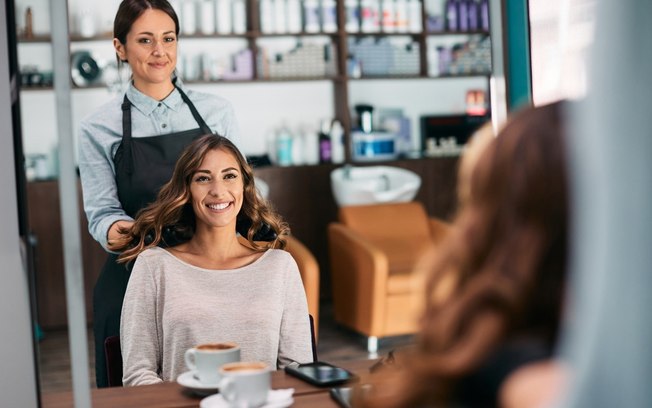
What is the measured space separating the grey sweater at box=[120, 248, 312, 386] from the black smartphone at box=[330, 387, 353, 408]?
54 centimetres

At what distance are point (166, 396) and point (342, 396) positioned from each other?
0.33 metres

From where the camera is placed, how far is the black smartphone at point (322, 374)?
65.3 inches

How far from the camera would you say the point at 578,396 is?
0.57m

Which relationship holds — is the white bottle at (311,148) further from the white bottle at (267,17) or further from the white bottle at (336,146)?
the white bottle at (267,17)

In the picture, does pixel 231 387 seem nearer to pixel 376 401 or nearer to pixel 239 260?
pixel 376 401

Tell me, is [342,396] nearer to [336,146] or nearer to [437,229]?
[437,229]

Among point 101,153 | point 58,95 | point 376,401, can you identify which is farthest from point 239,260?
point 376,401

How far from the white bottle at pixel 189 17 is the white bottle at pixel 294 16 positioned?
24.9 inches

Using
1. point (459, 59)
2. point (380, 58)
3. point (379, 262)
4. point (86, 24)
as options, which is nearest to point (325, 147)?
point (380, 58)

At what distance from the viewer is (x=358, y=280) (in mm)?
Result: 4941

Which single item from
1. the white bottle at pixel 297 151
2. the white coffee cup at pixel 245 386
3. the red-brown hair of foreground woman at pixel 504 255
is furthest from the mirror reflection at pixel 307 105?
the red-brown hair of foreground woman at pixel 504 255

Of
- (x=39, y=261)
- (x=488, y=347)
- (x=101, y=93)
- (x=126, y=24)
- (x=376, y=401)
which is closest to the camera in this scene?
(x=488, y=347)

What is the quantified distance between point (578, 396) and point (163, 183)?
2.07 meters

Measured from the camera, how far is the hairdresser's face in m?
2.24
